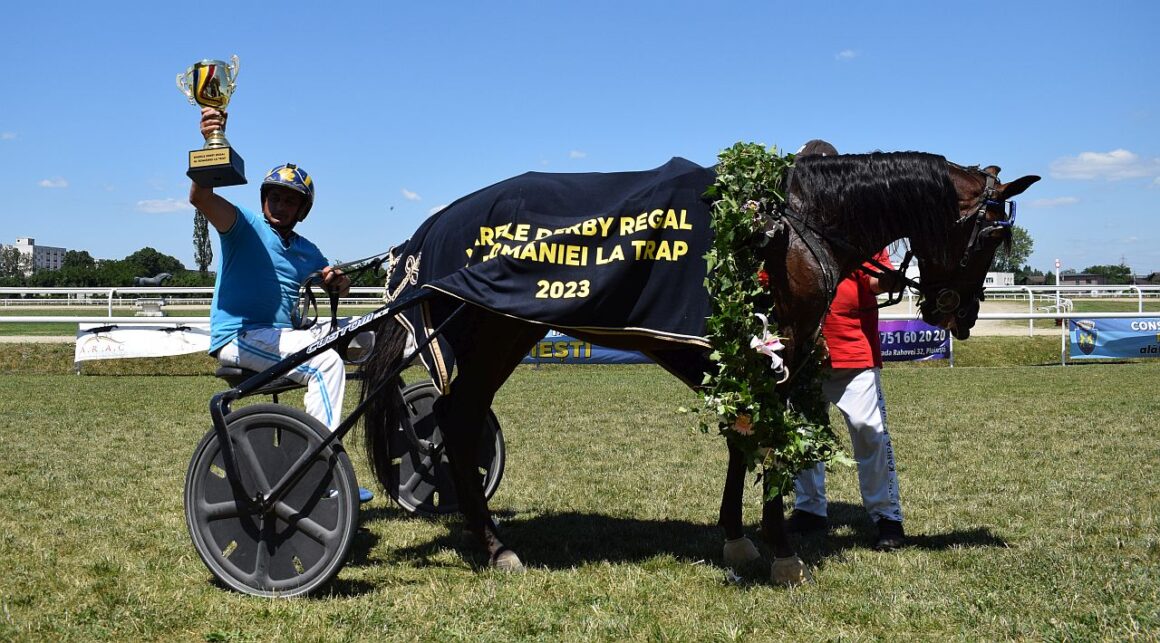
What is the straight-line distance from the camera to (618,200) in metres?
4.36

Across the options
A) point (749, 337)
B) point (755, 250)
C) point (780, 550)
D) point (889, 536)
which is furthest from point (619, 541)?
point (755, 250)

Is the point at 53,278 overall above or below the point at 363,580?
above

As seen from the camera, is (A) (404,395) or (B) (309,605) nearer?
(B) (309,605)

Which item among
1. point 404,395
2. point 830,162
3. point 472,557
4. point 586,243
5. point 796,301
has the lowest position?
point 472,557

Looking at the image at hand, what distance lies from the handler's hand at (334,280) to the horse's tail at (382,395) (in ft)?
1.05

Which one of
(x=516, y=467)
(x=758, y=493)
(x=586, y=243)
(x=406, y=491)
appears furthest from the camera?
(x=516, y=467)

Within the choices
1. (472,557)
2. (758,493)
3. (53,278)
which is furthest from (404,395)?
(53,278)

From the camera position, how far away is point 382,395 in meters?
5.21

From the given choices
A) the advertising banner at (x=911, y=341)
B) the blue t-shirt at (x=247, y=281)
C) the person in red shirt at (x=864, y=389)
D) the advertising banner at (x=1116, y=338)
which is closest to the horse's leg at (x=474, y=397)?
the blue t-shirt at (x=247, y=281)

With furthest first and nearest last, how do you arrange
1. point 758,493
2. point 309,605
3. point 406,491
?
point 758,493
point 406,491
point 309,605

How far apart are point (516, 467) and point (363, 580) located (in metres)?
3.22

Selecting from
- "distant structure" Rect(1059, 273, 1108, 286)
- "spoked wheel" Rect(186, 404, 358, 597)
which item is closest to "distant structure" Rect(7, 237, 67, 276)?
"distant structure" Rect(1059, 273, 1108, 286)

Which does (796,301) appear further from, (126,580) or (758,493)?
(126,580)

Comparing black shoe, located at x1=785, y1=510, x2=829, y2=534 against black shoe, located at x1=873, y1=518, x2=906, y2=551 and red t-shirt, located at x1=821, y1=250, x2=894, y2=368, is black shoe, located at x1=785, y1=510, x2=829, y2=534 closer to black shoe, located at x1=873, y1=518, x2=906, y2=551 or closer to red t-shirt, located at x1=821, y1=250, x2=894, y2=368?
black shoe, located at x1=873, y1=518, x2=906, y2=551
